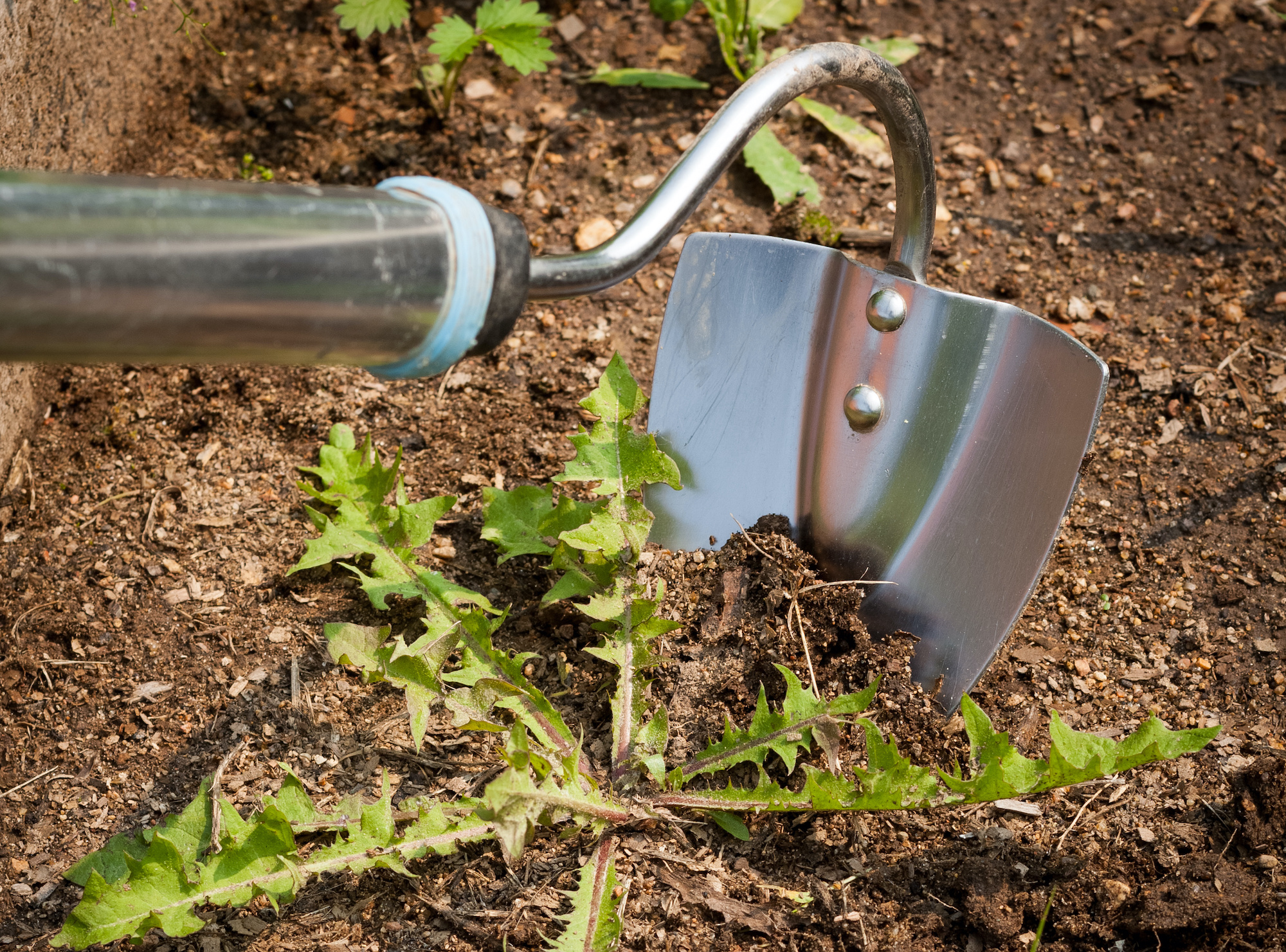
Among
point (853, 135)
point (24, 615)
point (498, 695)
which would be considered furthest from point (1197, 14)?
point (24, 615)

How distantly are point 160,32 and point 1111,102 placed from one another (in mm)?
2279

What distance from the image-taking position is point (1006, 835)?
1439 mm

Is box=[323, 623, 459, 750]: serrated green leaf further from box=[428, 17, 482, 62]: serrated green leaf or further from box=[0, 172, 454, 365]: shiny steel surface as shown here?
box=[428, 17, 482, 62]: serrated green leaf

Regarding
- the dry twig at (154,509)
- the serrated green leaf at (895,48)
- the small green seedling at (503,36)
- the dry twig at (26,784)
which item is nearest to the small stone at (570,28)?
the small green seedling at (503,36)

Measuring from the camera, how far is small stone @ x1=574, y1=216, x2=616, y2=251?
2172 mm

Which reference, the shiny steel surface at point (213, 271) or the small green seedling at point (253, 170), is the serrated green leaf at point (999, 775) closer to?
the shiny steel surface at point (213, 271)

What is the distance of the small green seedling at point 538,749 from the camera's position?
1.28 metres

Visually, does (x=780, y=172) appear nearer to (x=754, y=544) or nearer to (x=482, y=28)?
(x=482, y=28)

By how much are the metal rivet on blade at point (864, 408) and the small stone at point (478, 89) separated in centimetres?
136

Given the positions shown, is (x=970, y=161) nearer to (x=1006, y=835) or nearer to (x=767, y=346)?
(x=767, y=346)

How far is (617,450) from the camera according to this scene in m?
1.62

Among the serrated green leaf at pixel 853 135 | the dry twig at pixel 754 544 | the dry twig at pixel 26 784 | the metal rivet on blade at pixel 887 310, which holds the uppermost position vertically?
the serrated green leaf at pixel 853 135

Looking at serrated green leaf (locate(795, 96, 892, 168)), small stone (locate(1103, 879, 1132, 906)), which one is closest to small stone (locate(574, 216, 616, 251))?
serrated green leaf (locate(795, 96, 892, 168))

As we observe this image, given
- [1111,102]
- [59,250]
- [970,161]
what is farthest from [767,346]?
[1111,102]
